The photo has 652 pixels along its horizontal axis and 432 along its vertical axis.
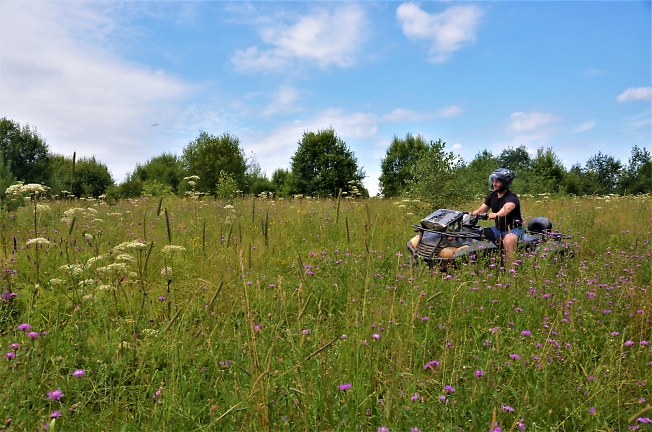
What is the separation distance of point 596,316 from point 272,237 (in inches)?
179

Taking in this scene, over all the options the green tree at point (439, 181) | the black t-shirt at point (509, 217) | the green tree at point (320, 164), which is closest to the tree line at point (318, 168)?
the green tree at point (320, 164)

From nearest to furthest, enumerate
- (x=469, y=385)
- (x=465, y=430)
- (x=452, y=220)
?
(x=465, y=430) → (x=469, y=385) → (x=452, y=220)

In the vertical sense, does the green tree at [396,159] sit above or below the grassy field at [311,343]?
above

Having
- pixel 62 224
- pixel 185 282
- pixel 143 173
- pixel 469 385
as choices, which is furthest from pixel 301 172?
pixel 143 173

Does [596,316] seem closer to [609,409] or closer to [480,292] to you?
[480,292]

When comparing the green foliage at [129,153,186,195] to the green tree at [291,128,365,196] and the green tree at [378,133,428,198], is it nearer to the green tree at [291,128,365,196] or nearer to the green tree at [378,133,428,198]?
the green tree at [291,128,365,196]

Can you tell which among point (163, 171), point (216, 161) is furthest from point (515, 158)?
point (163, 171)

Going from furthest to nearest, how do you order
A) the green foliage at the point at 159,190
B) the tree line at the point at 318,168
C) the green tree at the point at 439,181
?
1. the tree line at the point at 318,168
2. the green foliage at the point at 159,190
3. the green tree at the point at 439,181

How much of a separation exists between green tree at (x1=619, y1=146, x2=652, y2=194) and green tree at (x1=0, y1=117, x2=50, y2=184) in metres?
59.6

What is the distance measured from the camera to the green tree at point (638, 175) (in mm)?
38156

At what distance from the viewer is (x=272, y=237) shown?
643cm

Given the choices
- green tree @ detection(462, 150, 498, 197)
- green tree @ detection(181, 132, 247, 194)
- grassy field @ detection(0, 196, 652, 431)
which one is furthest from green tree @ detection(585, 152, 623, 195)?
grassy field @ detection(0, 196, 652, 431)

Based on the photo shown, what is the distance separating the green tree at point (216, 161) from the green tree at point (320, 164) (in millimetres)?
5888

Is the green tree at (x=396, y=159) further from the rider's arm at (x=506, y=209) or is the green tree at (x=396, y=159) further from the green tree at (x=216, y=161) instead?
the rider's arm at (x=506, y=209)
